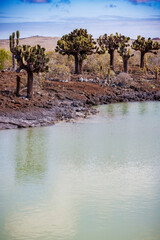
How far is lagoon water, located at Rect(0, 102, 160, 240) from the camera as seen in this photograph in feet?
42.5

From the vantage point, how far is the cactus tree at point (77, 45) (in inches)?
1833

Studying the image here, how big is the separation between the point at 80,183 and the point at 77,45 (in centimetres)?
3154

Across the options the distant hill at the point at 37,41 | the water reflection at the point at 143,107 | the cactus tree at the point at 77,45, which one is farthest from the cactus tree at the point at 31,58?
the distant hill at the point at 37,41

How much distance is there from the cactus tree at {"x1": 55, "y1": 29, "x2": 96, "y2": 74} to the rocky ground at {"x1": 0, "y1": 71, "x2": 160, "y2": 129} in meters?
3.67

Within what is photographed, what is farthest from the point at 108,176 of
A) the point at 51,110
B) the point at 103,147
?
the point at 51,110

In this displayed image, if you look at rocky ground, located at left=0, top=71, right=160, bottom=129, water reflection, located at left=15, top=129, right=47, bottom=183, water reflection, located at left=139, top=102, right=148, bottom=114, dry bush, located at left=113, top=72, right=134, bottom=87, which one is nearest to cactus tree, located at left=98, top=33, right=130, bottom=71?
rocky ground, located at left=0, top=71, right=160, bottom=129

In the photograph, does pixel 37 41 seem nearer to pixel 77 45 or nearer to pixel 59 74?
pixel 77 45

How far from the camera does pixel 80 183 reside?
55.2 feet

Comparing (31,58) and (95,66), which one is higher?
(31,58)

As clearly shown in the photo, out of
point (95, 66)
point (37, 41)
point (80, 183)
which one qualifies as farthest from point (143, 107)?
point (37, 41)

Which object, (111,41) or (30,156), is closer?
(30,156)

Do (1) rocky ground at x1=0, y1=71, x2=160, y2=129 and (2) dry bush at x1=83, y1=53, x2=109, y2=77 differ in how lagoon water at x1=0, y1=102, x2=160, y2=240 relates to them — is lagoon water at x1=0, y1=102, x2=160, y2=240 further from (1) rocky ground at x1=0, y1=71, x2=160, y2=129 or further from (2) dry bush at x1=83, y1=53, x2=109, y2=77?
(2) dry bush at x1=83, y1=53, x2=109, y2=77

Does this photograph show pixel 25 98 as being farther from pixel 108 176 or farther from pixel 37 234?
pixel 37 234

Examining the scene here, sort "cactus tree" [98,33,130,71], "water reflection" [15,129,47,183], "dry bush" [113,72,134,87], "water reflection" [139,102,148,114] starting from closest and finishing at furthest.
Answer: "water reflection" [15,129,47,183]
"water reflection" [139,102,148,114]
"dry bush" [113,72,134,87]
"cactus tree" [98,33,130,71]
